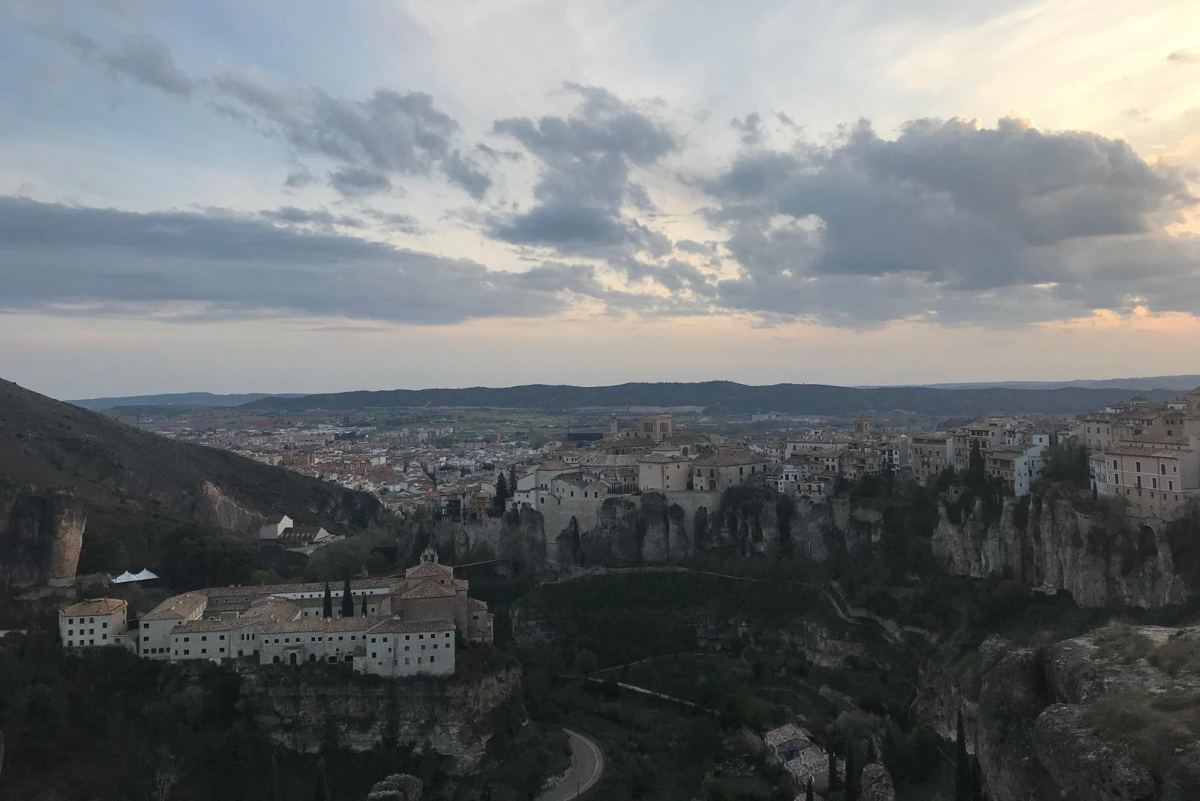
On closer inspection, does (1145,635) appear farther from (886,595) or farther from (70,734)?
(70,734)

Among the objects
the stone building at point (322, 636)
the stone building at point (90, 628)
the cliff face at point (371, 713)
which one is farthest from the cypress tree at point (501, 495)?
the stone building at point (90, 628)

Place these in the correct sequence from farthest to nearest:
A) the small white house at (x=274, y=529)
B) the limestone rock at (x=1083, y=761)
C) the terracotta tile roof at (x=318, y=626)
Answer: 1. the small white house at (x=274, y=529)
2. the terracotta tile roof at (x=318, y=626)
3. the limestone rock at (x=1083, y=761)

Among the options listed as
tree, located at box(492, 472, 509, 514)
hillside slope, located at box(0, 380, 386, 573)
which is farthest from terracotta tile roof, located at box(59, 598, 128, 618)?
tree, located at box(492, 472, 509, 514)

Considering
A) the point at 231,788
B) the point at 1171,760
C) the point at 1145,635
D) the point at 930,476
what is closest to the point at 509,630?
A: the point at 231,788

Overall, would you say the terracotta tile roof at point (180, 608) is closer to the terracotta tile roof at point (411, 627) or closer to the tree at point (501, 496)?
the terracotta tile roof at point (411, 627)

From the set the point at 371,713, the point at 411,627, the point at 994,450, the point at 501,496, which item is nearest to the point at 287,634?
the point at 371,713

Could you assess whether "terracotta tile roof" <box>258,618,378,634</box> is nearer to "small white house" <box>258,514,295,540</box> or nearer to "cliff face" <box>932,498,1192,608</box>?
"cliff face" <box>932,498,1192,608</box>
